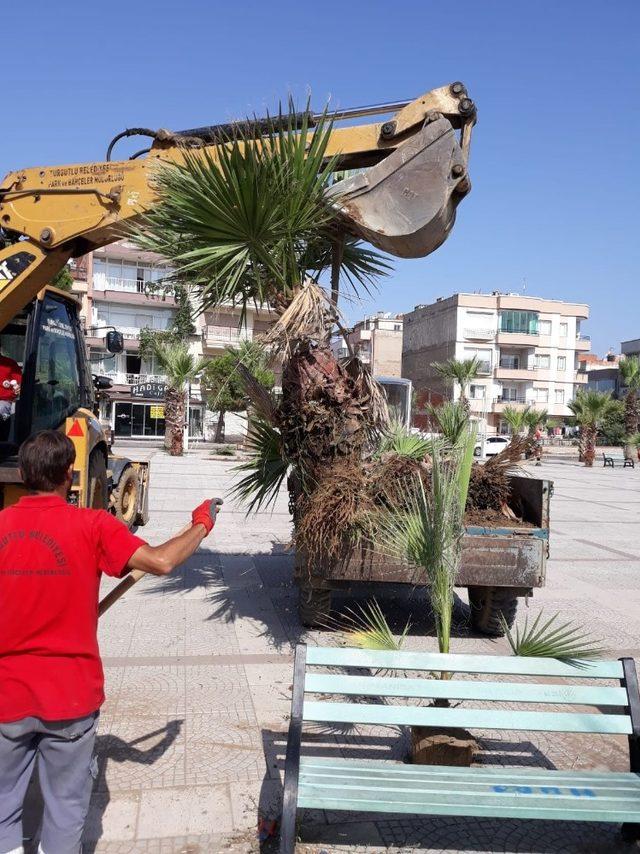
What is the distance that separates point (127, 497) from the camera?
8984mm

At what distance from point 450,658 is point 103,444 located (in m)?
5.37

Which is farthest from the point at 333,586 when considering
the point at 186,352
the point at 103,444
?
the point at 186,352

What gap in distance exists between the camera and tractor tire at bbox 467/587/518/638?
5.62 metres

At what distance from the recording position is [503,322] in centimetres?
5994

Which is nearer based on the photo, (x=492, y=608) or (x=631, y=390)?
(x=492, y=608)

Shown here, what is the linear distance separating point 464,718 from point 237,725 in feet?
5.23

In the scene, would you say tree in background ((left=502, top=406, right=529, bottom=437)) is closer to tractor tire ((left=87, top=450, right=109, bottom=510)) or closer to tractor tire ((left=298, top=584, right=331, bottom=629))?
tractor tire ((left=298, top=584, right=331, bottom=629))

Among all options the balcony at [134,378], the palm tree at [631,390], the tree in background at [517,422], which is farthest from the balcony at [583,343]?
A: the tree in background at [517,422]

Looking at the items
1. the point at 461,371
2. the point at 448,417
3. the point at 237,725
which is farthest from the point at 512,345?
the point at 237,725

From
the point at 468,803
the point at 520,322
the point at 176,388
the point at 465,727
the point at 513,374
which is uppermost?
the point at 520,322

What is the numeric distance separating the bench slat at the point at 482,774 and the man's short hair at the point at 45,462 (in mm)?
1584

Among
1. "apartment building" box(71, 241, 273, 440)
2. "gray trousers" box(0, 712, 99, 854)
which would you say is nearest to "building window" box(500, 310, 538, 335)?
"apartment building" box(71, 241, 273, 440)

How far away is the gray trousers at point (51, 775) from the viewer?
2.27m

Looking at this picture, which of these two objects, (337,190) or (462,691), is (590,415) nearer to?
(337,190)
